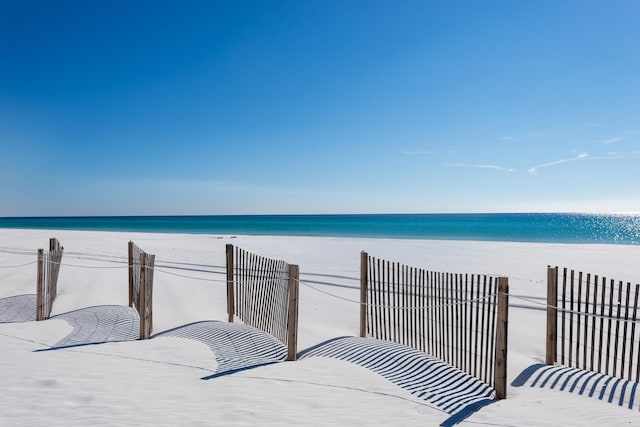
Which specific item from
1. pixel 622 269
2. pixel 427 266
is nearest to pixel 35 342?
pixel 427 266

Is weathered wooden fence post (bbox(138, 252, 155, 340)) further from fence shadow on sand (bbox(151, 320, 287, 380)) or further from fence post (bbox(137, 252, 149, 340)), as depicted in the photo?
fence shadow on sand (bbox(151, 320, 287, 380))

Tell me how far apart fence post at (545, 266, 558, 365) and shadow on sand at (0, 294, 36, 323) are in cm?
982

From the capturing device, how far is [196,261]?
17.8 metres

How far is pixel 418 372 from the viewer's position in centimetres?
553

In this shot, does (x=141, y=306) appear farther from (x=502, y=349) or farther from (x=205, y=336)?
(x=502, y=349)

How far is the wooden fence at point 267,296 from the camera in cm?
623

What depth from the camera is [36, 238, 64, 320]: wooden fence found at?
28.0 ft

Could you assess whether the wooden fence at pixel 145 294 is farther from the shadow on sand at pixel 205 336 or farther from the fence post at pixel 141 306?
the shadow on sand at pixel 205 336

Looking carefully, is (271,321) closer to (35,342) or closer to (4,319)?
(35,342)

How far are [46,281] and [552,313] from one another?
10065 mm

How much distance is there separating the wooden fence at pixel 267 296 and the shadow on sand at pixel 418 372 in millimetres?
691

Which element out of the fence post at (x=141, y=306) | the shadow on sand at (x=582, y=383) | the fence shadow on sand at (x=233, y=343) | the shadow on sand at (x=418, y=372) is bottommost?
the fence shadow on sand at (x=233, y=343)

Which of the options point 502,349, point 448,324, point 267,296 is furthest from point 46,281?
point 502,349

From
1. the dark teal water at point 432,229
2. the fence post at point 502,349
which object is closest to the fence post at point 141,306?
the fence post at point 502,349
